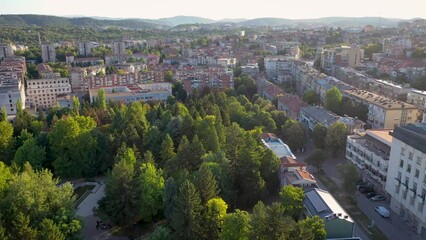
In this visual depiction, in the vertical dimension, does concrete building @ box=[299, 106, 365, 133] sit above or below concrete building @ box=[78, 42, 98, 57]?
below

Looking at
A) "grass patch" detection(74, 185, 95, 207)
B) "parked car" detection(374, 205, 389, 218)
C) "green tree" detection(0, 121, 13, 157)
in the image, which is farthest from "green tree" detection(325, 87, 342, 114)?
"green tree" detection(0, 121, 13, 157)

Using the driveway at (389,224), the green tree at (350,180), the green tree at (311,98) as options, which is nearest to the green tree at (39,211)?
the green tree at (350,180)

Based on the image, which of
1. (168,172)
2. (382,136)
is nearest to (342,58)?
(382,136)

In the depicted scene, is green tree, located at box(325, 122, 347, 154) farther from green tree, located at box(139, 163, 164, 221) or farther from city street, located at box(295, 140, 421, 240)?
green tree, located at box(139, 163, 164, 221)

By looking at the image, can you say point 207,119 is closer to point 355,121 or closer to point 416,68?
point 355,121

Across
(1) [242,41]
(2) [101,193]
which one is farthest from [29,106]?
(1) [242,41]

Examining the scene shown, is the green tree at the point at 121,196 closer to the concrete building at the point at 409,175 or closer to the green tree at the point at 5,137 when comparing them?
the green tree at the point at 5,137

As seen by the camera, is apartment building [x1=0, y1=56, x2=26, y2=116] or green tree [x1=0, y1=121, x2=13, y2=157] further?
apartment building [x1=0, y1=56, x2=26, y2=116]
